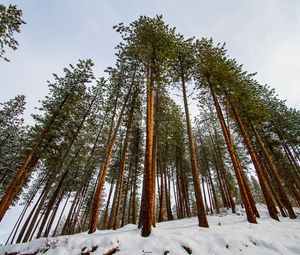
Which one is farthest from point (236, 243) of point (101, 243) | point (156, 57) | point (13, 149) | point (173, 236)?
point (13, 149)

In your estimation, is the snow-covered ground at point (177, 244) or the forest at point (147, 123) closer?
the snow-covered ground at point (177, 244)

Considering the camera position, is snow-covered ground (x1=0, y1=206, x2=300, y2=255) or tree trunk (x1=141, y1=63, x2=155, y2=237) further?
tree trunk (x1=141, y1=63, x2=155, y2=237)

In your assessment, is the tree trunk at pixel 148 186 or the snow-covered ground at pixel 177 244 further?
the tree trunk at pixel 148 186

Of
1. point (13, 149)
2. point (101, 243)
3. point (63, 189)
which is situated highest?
point (13, 149)

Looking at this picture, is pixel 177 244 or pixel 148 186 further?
pixel 148 186

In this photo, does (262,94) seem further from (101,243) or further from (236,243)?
(101,243)

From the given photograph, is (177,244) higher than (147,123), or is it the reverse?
(147,123)

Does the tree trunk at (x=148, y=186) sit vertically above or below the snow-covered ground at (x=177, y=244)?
above

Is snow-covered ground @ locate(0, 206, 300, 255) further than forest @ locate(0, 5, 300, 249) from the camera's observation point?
No

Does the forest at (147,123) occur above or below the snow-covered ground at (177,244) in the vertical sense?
above

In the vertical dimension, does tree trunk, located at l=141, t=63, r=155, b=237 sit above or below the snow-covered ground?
above

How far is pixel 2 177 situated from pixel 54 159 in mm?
11028

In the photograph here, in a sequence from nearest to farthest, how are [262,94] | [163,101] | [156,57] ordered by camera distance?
[156,57]
[163,101]
[262,94]

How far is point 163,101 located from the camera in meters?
14.7
